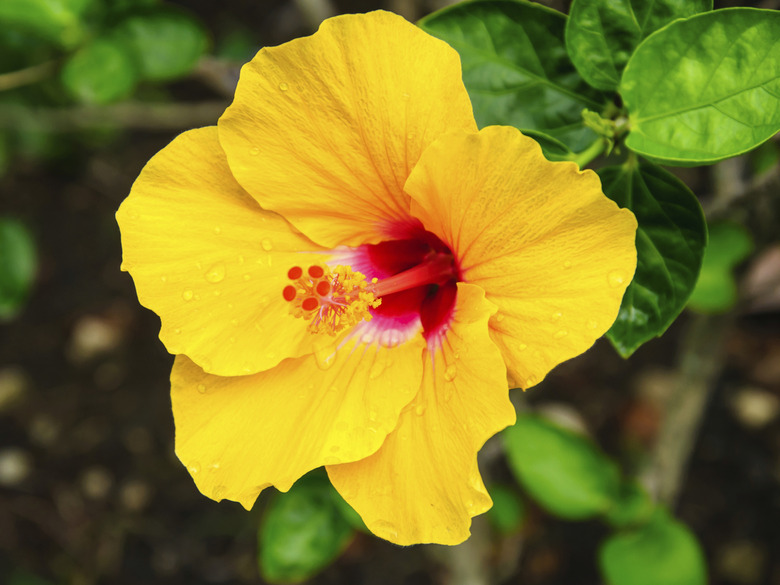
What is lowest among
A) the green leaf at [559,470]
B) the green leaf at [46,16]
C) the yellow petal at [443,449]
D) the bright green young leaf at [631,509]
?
the bright green young leaf at [631,509]

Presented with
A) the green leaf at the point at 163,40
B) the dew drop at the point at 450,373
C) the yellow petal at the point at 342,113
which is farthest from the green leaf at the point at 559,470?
the green leaf at the point at 163,40

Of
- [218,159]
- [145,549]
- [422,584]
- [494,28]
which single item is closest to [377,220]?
[218,159]

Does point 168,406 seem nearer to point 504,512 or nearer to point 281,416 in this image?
point 504,512

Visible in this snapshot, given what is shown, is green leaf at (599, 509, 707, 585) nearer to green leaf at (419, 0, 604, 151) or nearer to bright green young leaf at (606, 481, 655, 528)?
bright green young leaf at (606, 481, 655, 528)

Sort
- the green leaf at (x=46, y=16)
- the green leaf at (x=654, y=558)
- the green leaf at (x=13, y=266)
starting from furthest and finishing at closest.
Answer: the green leaf at (x=13, y=266), the green leaf at (x=654, y=558), the green leaf at (x=46, y=16)

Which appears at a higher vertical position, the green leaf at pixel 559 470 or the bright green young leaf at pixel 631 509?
the green leaf at pixel 559 470

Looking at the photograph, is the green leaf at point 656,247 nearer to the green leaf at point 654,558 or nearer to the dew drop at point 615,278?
the dew drop at point 615,278

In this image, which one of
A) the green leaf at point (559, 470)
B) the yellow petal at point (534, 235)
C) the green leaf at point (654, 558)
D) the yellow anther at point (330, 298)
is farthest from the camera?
the green leaf at point (559, 470)

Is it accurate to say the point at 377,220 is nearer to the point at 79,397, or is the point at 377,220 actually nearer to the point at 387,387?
the point at 387,387

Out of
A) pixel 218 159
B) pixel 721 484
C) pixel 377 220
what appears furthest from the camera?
pixel 721 484
